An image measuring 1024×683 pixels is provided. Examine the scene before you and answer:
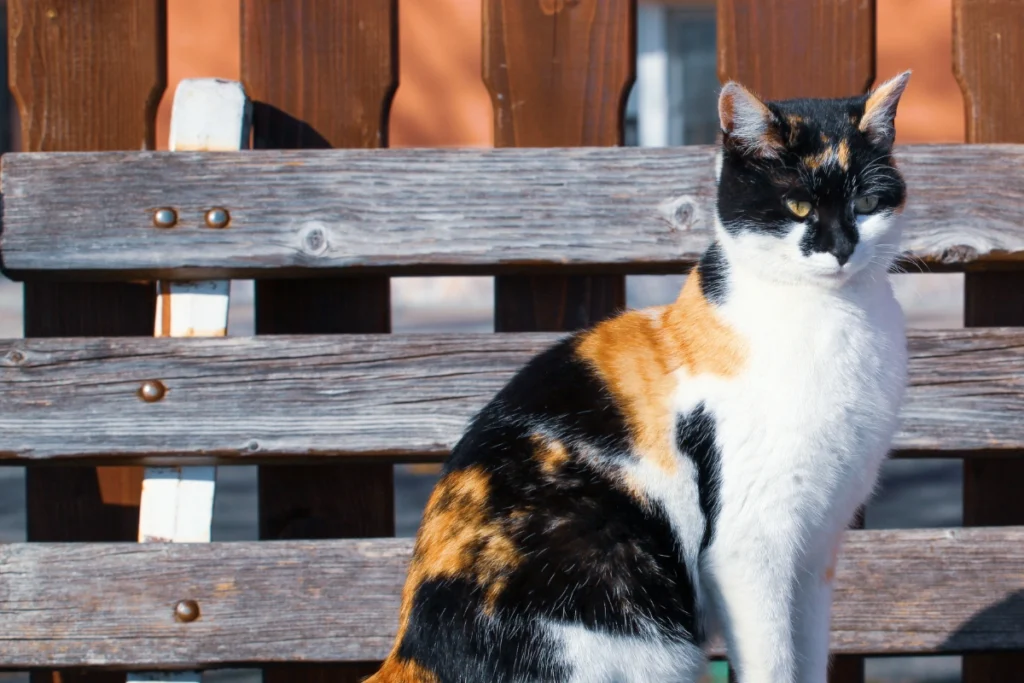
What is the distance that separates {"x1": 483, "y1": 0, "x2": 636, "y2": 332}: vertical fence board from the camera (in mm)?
2213

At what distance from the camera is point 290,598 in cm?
218

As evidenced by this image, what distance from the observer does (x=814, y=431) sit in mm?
1690

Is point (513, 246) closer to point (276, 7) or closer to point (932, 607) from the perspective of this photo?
point (276, 7)

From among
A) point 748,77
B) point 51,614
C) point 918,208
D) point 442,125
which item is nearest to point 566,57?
point 748,77

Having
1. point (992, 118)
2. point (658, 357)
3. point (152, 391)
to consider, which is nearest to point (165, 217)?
point (152, 391)

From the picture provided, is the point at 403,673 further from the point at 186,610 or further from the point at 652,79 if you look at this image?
the point at 652,79

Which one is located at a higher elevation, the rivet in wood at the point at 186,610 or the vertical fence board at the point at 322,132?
the vertical fence board at the point at 322,132

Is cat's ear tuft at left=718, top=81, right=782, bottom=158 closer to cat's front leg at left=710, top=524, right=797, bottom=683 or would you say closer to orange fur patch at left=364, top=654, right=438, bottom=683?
cat's front leg at left=710, top=524, right=797, bottom=683

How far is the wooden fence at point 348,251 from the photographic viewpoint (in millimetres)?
2141

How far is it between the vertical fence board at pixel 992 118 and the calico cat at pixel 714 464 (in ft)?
1.99

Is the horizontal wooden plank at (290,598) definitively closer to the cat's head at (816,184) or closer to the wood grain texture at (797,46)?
the cat's head at (816,184)

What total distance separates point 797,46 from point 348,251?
1.04 m

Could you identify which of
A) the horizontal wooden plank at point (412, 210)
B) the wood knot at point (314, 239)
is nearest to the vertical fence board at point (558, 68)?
the horizontal wooden plank at point (412, 210)

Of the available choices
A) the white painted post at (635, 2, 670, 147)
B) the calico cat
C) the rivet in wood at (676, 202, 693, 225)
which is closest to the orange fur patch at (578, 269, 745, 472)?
the calico cat
